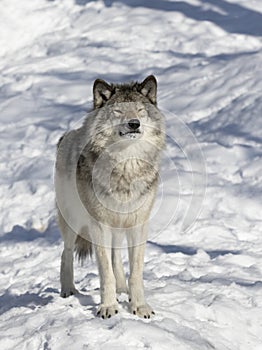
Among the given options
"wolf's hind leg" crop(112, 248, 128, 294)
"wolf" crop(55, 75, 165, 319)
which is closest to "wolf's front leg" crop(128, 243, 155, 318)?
"wolf" crop(55, 75, 165, 319)

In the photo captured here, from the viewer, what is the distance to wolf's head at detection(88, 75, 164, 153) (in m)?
4.95

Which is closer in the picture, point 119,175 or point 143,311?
point 143,311

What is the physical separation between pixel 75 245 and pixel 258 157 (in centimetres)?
417

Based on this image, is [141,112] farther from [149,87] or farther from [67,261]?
[67,261]

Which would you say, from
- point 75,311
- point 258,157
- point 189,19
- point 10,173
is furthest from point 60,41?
point 75,311

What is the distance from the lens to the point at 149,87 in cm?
524

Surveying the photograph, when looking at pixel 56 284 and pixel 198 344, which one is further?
pixel 56 284

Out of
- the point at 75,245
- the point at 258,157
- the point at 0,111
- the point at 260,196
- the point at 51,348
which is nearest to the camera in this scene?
the point at 51,348

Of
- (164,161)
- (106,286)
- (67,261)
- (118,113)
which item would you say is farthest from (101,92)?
(164,161)

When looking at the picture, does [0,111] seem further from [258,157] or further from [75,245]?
[75,245]

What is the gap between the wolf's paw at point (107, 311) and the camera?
4918mm

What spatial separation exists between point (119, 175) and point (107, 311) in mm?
962

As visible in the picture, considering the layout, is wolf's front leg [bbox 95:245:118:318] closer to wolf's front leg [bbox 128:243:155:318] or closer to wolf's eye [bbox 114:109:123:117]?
wolf's front leg [bbox 128:243:155:318]

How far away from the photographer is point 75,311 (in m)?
5.05
